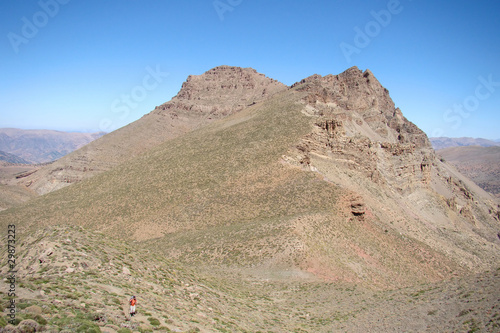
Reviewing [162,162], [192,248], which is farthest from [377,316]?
[162,162]

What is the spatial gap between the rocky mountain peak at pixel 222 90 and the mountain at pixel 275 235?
180 ft

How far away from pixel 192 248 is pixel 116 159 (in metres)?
66.7

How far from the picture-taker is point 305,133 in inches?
1731

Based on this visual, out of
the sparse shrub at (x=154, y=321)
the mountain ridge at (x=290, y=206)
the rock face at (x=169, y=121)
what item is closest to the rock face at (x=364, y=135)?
Result: the mountain ridge at (x=290, y=206)

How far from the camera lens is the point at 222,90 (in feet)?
412

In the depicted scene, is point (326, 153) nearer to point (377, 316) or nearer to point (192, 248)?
point (192, 248)

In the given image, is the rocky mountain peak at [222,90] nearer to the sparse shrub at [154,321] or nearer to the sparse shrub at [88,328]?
the sparse shrub at [154,321]

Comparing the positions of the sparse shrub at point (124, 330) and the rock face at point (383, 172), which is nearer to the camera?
the sparse shrub at point (124, 330)

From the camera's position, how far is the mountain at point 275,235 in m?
14.4

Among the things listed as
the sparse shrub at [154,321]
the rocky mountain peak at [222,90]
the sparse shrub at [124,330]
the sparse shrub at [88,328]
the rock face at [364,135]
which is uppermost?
the rocky mountain peak at [222,90]

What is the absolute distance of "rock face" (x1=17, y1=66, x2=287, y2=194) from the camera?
81.1 meters

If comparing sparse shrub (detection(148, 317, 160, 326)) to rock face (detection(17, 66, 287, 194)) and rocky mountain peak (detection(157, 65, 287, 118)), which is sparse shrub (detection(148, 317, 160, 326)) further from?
rocky mountain peak (detection(157, 65, 287, 118))

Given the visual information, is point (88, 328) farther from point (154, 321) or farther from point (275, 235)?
point (275, 235)

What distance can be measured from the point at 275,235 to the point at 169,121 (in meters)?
90.9
